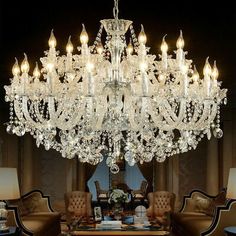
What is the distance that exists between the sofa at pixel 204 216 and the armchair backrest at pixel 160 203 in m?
0.48

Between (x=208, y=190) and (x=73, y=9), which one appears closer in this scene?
(x=73, y=9)

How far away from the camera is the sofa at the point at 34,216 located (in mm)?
7090

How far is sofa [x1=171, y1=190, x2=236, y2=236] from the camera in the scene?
→ 714cm

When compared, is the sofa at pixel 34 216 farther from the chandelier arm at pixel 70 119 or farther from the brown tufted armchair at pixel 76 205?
the chandelier arm at pixel 70 119

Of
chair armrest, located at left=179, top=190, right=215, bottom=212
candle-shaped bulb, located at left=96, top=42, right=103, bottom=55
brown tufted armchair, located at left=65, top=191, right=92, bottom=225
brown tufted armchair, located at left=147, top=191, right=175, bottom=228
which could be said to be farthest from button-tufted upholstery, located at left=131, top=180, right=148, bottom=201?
candle-shaped bulb, located at left=96, top=42, right=103, bottom=55

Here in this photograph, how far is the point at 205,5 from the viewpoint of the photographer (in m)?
5.34

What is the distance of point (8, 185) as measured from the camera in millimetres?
5297

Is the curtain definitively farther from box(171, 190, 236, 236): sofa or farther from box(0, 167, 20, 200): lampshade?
box(0, 167, 20, 200): lampshade

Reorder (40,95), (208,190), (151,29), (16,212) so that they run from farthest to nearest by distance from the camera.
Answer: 1. (208,190)
2. (16,212)
3. (151,29)
4. (40,95)

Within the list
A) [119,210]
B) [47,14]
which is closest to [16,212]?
[119,210]

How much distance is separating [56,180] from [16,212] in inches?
220

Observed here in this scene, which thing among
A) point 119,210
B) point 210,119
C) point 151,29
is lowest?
point 119,210

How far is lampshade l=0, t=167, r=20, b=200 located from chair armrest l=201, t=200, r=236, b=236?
9.98 ft

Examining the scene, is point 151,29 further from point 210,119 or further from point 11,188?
point 11,188
